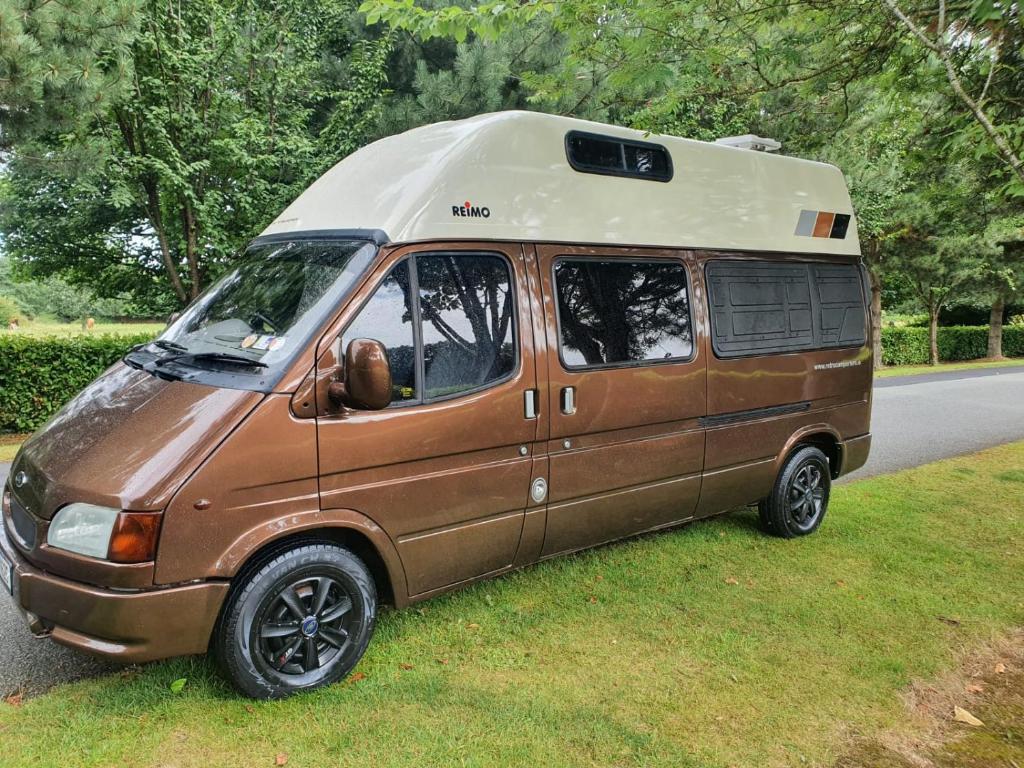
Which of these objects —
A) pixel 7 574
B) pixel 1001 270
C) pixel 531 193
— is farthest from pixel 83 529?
pixel 1001 270

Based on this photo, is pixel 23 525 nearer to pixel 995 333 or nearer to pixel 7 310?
pixel 995 333

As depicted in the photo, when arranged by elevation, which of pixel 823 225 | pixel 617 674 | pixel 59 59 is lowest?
pixel 617 674

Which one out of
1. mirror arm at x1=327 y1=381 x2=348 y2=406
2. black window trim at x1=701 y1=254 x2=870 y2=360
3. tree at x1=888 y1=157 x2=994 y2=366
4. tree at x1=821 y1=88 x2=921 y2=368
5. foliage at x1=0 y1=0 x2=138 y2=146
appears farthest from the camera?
tree at x1=888 y1=157 x2=994 y2=366

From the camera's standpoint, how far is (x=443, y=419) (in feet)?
11.9

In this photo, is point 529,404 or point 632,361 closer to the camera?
point 529,404

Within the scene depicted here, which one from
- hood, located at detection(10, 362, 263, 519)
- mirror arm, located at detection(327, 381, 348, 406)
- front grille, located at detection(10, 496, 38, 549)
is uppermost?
mirror arm, located at detection(327, 381, 348, 406)

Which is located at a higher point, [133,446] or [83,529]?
[133,446]

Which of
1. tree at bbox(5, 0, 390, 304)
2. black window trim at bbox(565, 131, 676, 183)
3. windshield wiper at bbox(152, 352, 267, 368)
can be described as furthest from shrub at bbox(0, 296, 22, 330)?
black window trim at bbox(565, 131, 676, 183)

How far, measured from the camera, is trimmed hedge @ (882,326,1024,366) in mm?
24859

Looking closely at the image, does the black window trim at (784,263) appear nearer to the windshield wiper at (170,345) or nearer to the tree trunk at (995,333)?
the windshield wiper at (170,345)

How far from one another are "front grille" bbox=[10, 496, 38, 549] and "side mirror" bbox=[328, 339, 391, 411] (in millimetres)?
1471

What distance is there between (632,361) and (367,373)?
74.1 inches

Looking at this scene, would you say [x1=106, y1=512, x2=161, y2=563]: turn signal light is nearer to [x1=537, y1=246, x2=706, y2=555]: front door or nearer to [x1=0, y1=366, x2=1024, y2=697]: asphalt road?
[x1=0, y1=366, x2=1024, y2=697]: asphalt road

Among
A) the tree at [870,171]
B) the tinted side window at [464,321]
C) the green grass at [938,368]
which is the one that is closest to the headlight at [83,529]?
the tinted side window at [464,321]
